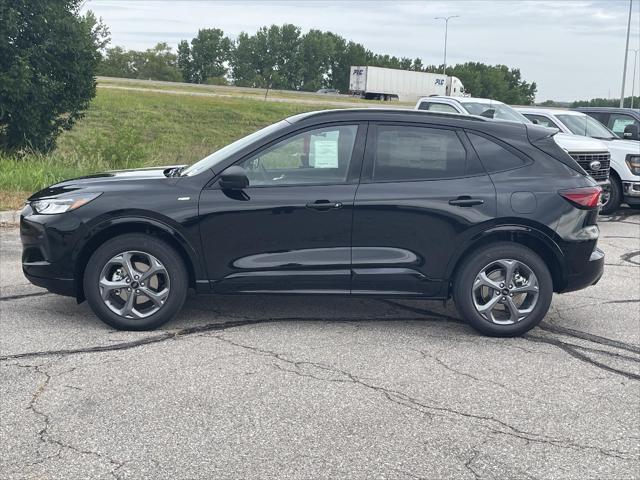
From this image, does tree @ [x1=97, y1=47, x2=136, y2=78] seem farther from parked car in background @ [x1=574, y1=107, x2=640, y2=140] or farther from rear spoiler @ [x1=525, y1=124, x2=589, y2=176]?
rear spoiler @ [x1=525, y1=124, x2=589, y2=176]

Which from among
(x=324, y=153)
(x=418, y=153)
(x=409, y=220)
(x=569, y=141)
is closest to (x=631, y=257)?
(x=569, y=141)

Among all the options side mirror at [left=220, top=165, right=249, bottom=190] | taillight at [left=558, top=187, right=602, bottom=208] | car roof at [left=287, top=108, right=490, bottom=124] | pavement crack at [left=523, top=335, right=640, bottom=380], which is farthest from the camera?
car roof at [left=287, top=108, right=490, bottom=124]

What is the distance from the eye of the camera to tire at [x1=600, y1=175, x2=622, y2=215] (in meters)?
14.3

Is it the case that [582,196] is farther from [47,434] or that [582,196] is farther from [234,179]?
[47,434]

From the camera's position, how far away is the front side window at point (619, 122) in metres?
15.9

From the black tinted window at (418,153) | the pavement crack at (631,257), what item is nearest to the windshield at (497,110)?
the pavement crack at (631,257)

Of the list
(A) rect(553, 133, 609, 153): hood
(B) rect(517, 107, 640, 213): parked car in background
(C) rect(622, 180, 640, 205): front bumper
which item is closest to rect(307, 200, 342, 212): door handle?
(A) rect(553, 133, 609, 153): hood

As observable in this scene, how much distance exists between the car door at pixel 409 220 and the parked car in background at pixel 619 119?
399 inches

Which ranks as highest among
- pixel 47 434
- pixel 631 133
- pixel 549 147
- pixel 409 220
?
pixel 631 133

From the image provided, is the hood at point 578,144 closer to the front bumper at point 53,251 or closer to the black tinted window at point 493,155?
the black tinted window at point 493,155

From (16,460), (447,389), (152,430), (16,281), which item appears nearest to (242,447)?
(152,430)

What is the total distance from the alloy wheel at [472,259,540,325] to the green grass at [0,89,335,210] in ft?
24.8

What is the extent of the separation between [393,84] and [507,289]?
75.9m

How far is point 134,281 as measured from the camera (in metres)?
6.05
